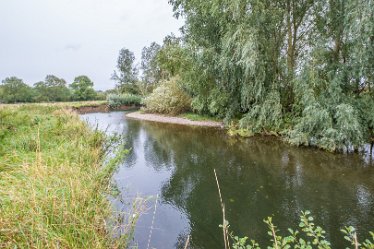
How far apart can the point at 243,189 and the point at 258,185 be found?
452 mm

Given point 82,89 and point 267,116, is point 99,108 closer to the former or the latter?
point 82,89

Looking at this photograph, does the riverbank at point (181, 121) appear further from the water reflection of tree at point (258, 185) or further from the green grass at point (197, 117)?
the water reflection of tree at point (258, 185)

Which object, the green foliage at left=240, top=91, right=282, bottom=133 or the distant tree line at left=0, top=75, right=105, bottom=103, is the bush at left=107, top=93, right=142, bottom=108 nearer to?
the distant tree line at left=0, top=75, right=105, bottom=103

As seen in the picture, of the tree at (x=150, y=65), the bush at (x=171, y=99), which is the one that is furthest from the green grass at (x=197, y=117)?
the tree at (x=150, y=65)

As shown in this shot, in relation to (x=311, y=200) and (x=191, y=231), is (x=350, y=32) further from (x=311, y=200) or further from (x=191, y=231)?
(x=191, y=231)

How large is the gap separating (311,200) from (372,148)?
5293 mm

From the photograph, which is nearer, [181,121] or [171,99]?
[181,121]

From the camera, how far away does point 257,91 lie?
37.2 ft

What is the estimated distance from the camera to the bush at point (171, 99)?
63.4 ft

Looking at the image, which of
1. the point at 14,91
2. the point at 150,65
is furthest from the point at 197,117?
the point at 14,91

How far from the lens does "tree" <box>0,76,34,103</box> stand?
36047mm

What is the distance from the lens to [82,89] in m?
42.8

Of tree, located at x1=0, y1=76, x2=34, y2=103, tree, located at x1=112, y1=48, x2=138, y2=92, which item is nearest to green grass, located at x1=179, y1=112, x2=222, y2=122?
tree, located at x1=112, y1=48, x2=138, y2=92

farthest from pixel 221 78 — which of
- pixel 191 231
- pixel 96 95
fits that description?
pixel 96 95
